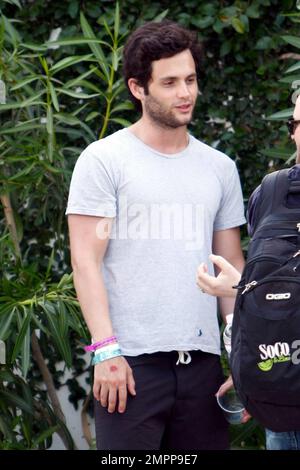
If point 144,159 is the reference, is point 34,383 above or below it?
below

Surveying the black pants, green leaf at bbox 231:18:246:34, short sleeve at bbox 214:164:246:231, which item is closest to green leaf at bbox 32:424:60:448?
the black pants

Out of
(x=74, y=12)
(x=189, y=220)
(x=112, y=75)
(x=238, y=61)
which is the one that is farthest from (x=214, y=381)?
(x=74, y=12)

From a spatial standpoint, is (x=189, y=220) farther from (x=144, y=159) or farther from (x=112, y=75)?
(x=112, y=75)

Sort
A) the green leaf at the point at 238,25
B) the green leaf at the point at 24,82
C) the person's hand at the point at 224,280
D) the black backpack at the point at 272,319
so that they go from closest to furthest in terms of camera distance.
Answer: the black backpack at the point at 272,319 < the person's hand at the point at 224,280 < the green leaf at the point at 24,82 < the green leaf at the point at 238,25

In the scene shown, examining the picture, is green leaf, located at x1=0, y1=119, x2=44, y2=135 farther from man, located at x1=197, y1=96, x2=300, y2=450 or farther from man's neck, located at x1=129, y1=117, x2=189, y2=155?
man, located at x1=197, y1=96, x2=300, y2=450

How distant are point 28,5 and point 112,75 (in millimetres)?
764

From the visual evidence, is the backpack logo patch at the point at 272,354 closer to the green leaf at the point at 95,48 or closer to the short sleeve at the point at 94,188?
the short sleeve at the point at 94,188

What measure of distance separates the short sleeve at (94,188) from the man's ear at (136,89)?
0.85ft

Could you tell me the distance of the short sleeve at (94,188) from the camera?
293 centimetres

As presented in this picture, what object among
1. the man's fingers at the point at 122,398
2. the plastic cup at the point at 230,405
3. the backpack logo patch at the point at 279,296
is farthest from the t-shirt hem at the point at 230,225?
the backpack logo patch at the point at 279,296

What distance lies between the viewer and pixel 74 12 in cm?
436

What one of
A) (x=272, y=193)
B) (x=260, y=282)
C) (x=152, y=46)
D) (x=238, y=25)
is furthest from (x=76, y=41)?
(x=260, y=282)

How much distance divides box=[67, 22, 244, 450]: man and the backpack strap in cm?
53

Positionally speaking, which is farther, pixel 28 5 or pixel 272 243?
pixel 28 5
